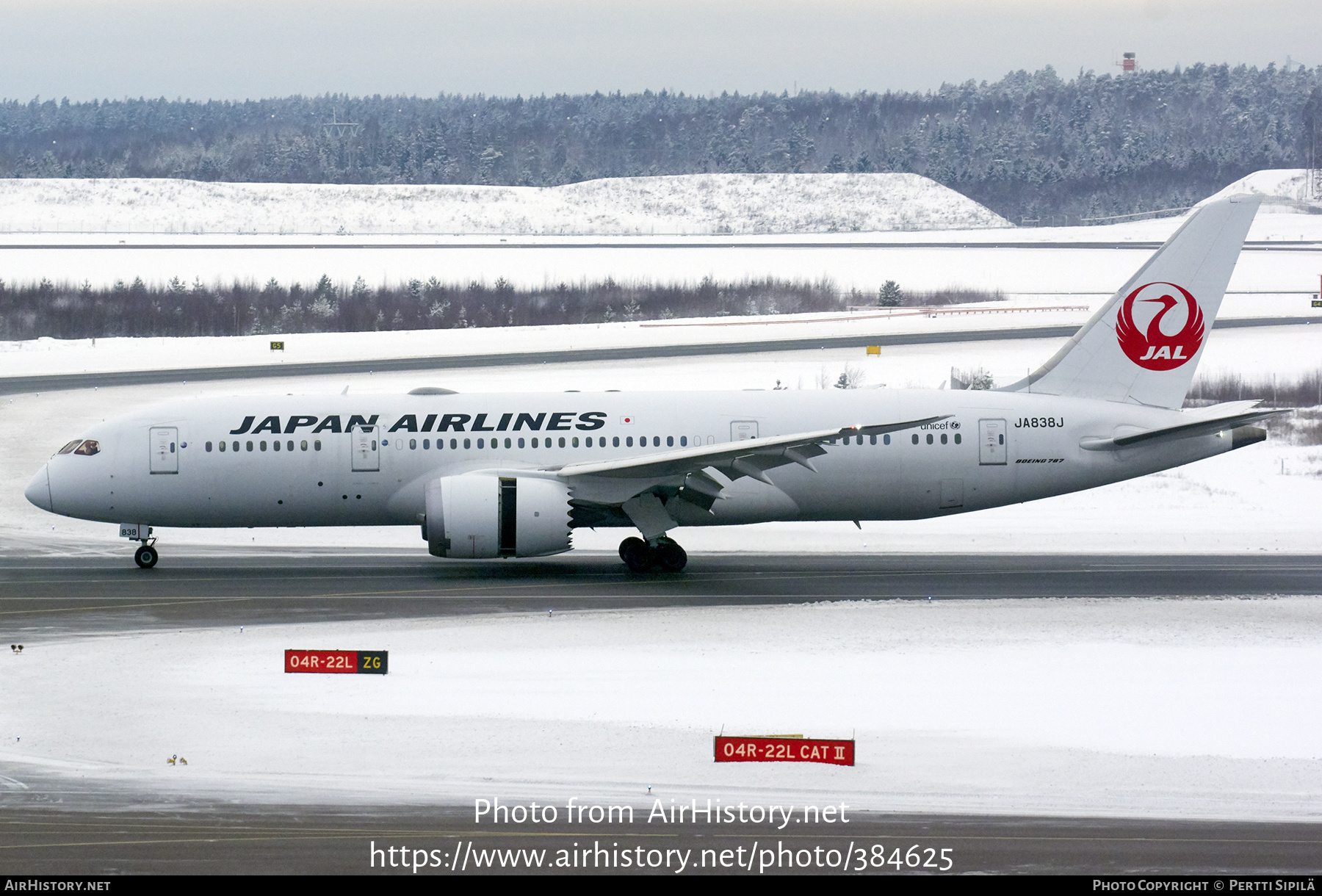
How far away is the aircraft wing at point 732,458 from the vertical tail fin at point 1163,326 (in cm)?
445

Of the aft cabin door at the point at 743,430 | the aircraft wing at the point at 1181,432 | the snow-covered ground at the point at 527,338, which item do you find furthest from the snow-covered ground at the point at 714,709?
the snow-covered ground at the point at 527,338

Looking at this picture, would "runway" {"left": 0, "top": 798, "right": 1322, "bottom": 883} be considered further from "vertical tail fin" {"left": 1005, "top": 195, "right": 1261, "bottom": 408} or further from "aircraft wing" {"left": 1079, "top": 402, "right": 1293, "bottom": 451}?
"vertical tail fin" {"left": 1005, "top": 195, "right": 1261, "bottom": 408}

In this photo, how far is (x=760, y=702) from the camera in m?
19.6

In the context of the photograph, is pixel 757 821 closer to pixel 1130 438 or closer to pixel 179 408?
pixel 1130 438

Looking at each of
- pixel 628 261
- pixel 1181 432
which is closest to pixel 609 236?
pixel 628 261

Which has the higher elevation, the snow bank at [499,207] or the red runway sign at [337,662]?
the snow bank at [499,207]

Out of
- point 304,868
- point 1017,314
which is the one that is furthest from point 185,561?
point 1017,314

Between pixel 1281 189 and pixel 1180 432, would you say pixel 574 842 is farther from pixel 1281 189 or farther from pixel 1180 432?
pixel 1281 189

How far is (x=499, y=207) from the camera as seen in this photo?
152m

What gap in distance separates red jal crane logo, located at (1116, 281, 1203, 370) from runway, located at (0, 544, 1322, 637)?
14.7ft

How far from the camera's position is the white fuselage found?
30.6 metres

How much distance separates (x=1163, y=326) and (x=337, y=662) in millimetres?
19967

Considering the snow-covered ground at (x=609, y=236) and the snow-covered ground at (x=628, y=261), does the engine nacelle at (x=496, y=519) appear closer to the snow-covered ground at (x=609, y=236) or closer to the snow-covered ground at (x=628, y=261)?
the snow-covered ground at (x=628, y=261)

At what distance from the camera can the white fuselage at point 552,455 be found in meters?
30.6
